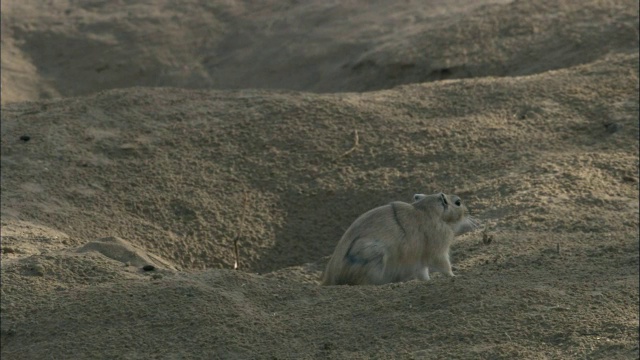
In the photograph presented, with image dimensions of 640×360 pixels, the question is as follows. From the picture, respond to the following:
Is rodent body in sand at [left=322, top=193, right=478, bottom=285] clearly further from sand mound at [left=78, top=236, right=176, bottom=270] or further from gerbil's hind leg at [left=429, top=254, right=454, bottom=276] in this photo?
sand mound at [left=78, top=236, right=176, bottom=270]

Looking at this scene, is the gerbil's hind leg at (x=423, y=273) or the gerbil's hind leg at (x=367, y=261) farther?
the gerbil's hind leg at (x=423, y=273)

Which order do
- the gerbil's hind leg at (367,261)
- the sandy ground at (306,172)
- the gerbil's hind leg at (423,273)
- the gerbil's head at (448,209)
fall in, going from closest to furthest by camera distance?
the sandy ground at (306,172)
the gerbil's hind leg at (367,261)
the gerbil's hind leg at (423,273)
the gerbil's head at (448,209)

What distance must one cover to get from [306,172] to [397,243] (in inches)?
67.1

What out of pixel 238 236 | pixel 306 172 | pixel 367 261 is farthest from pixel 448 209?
pixel 306 172

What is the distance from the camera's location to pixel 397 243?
5.57 m

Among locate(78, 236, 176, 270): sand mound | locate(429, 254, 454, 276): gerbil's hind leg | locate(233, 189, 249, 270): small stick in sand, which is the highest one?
Result: locate(78, 236, 176, 270): sand mound

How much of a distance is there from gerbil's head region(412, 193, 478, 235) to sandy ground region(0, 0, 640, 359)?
0.42ft

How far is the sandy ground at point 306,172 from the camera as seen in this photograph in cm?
458

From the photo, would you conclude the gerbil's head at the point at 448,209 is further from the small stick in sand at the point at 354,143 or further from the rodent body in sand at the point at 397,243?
the small stick in sand at the point at 354,143

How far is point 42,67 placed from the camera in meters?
10.8

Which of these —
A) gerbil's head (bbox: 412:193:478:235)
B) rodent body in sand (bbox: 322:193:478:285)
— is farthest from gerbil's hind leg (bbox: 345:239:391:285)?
gerbil's head (bbox: 412:193:478:235)

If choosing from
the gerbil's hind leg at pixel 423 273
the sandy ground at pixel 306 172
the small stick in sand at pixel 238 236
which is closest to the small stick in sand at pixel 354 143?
the sandy ground at pixel 306 172

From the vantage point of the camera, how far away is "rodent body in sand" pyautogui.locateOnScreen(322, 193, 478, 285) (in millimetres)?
5398

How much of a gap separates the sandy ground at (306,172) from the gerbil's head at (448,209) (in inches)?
5.1
